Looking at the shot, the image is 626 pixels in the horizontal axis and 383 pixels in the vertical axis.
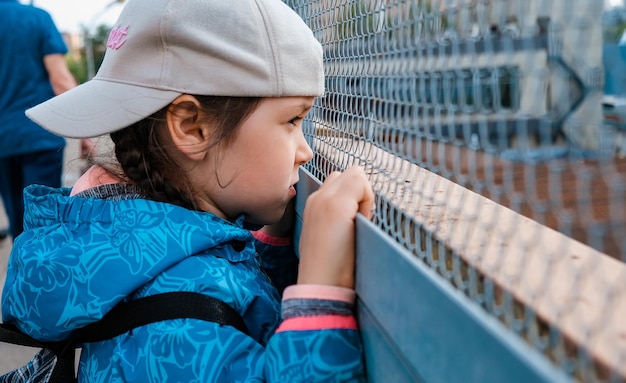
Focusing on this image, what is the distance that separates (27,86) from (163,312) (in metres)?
2.49

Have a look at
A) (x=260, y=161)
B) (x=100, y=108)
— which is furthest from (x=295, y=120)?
(x=100, y=108)

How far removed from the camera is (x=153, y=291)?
1.09 metres

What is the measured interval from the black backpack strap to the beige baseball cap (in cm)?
33

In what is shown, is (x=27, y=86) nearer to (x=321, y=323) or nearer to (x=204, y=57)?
(x=204, y=57)

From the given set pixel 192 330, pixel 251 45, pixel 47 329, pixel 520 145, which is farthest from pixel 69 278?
pixel 520 145

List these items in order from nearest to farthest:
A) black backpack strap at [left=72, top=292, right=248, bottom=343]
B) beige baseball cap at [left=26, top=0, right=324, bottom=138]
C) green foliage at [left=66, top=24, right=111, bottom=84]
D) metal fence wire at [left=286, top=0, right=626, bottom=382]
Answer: metal fence wire at [left=286, top=0, right=626, bottom=382], black backpack strap at [left=72, top=292, right=248, bottom=343], beige baseball cap at [left=26, top=0, right=324, bottom=138], green foliage at [left=66, top=24, right=111, bottom=84]

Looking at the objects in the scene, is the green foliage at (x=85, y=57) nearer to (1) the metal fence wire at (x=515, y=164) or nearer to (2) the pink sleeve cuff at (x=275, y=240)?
(2) the pink sleeve cuff at (x=275, y=240)

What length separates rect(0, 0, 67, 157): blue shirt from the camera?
312cm

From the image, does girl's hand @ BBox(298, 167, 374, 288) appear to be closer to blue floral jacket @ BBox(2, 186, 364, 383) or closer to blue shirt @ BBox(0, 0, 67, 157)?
blue floral jacket @ BBox(2, 186, 364, 383)

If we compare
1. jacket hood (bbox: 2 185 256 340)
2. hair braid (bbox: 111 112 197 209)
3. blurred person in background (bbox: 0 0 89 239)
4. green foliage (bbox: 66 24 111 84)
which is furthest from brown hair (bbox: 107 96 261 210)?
green foliage (bbox: 66 24 111 84)

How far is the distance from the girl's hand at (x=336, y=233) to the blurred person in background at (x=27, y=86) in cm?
240

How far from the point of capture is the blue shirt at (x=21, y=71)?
3.12 m

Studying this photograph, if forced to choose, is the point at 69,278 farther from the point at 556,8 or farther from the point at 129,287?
the point at 556,8

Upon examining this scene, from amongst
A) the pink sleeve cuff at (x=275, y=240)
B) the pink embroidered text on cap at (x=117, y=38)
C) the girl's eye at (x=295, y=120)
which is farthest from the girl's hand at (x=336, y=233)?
the pink sleeve cuff at (x=275, y=240)
